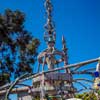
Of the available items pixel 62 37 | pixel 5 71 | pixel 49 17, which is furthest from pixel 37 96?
pixel 5 71

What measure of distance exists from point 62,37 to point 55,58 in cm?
477

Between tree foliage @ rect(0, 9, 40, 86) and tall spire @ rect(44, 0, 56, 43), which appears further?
tree foliage @ rect(0, 9, 40, 86)

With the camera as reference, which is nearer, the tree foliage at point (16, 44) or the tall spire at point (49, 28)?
the tall spire at point (49, 28)

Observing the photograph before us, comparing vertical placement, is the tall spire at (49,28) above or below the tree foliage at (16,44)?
below

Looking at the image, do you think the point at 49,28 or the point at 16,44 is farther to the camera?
the point at 16,44

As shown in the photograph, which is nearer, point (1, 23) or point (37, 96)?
point (37, 96)

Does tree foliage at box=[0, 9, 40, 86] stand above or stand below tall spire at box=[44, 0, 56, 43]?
above

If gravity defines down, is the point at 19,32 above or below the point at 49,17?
above

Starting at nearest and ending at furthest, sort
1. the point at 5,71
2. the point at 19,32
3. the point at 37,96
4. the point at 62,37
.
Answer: the point at 37,96 < the point at 62,37 < the point at 5,71 < the point at 19,32

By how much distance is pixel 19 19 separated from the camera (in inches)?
1214

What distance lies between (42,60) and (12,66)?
687 inches

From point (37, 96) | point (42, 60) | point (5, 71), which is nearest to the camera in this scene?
point (37, 96)

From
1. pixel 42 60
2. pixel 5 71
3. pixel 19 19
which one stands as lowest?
pixel 42 60

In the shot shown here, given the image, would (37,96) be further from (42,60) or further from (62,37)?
(62,37)
